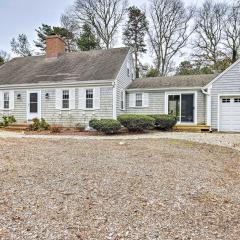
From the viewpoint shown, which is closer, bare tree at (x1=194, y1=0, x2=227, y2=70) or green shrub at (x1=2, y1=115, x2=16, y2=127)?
green shrub at (x1=2, y1=115, x2=16, y2=127)

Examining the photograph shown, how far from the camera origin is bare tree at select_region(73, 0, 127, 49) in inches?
1244

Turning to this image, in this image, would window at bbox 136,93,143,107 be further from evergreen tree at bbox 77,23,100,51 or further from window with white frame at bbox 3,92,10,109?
evergreen tree at bbox 77,23,100,51

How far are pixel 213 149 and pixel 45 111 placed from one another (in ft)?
40.1

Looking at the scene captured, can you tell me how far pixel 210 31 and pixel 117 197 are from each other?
28875mm

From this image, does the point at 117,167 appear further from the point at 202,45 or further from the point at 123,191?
the point at 202,45

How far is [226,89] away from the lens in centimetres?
1611

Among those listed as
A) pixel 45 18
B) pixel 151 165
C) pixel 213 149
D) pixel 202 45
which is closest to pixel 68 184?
pixel 151 165

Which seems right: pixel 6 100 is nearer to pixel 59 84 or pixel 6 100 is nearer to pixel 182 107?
pixel 59 84

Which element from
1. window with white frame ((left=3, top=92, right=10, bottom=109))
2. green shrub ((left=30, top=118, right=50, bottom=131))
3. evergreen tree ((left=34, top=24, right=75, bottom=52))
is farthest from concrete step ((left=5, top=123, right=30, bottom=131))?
evergreen tree ((left=34, top=24, right=75, bottom=52))

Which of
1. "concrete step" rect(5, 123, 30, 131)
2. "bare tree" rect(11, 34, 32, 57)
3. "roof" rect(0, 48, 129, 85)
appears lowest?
"concrete step" rect(5, 123, 30, 131)

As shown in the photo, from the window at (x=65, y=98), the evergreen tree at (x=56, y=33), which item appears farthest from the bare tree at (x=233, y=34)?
the window at (x=65, y=98)

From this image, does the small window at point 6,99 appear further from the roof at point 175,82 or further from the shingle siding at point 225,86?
the shingle siding at point 225,86

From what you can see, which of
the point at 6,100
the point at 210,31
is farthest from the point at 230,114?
the point at 210,31

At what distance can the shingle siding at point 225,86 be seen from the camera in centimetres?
1595
